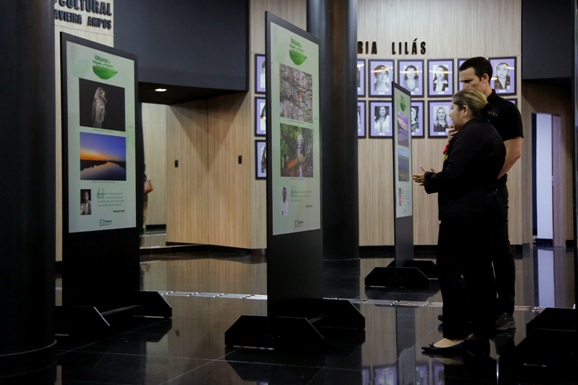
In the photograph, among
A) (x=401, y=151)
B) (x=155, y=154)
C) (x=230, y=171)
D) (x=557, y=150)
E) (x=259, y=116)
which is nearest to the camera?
(x=401, y=151)

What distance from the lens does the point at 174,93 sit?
40.9ft

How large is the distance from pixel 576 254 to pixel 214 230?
924cm

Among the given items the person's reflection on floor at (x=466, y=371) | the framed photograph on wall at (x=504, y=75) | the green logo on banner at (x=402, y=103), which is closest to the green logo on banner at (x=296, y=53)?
the person's reflection on floor at (x=466, y=371)

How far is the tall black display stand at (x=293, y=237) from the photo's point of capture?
512cm

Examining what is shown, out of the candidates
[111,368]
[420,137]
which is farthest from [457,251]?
[420,137]

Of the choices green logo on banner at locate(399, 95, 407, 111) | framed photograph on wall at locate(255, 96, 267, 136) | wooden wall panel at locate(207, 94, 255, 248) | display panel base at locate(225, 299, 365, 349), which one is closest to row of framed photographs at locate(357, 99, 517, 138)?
framed photograph on wall at locate(255, 96, 267, 136)

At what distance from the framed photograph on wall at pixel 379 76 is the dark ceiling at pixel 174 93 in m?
2.28

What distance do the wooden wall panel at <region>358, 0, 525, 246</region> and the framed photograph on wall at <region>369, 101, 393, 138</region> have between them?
6.7 inches

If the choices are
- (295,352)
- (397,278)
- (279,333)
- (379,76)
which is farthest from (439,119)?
(295,352)

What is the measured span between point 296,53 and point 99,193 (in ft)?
5.95

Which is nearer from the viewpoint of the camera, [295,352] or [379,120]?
[295,352]

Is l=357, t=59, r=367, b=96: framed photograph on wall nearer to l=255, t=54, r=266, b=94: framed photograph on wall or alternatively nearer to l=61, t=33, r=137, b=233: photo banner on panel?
l=255, t=54, r=266, b=94: framed photograph on wall

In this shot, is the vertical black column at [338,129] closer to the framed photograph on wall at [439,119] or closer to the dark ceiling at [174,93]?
the dark ceiling at [174,93]

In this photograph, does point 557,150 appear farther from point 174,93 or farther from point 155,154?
point 155,154
